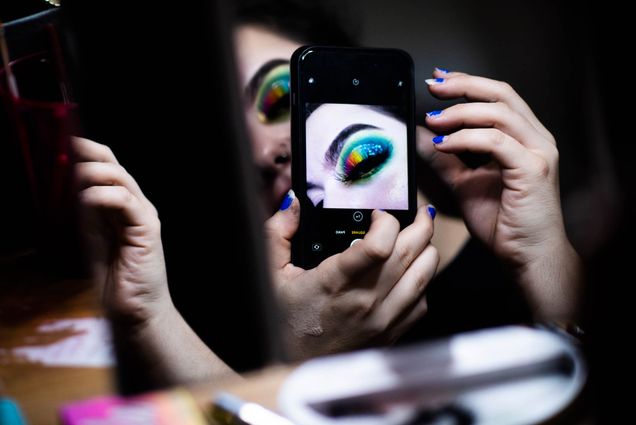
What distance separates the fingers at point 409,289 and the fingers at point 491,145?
0.07m

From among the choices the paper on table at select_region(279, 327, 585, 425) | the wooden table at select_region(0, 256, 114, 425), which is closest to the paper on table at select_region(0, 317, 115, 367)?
the wooden table at select_region(0, 256, 114, 425)

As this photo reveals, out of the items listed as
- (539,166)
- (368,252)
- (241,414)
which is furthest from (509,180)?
(241,414)

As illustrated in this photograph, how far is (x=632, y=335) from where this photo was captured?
0.34m

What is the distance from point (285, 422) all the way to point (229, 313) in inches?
3.8

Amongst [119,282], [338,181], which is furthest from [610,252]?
[119,282]

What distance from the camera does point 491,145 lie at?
40 cm

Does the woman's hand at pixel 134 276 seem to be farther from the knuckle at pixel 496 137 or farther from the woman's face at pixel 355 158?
the knuckle at pixel 496 137

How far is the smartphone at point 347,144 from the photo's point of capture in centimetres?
36

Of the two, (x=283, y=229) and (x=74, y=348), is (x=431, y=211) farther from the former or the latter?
(x=74, y=348)

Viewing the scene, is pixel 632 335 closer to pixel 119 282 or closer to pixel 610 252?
pixel 610 252

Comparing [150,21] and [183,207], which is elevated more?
[150,21]

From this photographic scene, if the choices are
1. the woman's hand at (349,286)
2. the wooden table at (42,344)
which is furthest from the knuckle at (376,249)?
the wooden table at (42,344)

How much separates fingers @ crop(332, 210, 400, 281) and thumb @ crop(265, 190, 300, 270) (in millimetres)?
27

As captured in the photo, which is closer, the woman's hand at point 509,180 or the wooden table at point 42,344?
the wooden table at point 42,344
